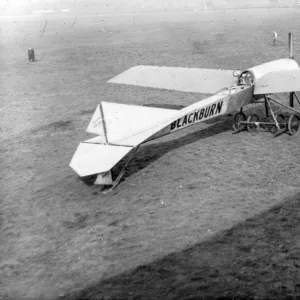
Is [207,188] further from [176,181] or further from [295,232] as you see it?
[295,232]

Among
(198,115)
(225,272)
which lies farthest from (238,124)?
(225,272)

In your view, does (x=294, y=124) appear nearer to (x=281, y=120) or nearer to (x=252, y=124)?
(x=281, y=120)

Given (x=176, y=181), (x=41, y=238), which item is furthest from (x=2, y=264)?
(x=176, y=181)

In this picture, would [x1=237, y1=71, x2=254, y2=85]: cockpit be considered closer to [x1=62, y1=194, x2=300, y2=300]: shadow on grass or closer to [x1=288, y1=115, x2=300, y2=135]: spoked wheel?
[x1=288, y1=115, x2=300, y2=135]: spoked wheel

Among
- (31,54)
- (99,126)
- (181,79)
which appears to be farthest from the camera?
(31,54)

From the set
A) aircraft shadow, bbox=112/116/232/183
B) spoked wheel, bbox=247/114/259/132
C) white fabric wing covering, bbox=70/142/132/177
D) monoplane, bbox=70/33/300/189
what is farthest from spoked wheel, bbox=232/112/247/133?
white fabric wing covering, bbox=70/142/132/177
